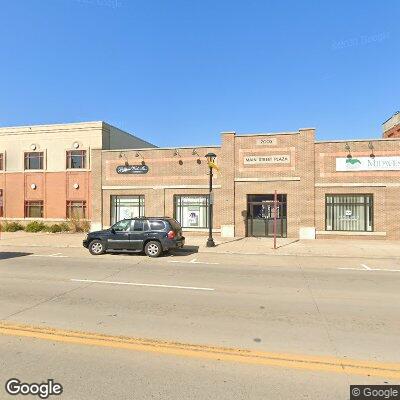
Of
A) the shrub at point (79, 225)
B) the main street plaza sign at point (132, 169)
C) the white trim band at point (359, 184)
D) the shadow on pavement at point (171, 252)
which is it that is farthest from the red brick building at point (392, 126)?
the shrub at point (79, 225)

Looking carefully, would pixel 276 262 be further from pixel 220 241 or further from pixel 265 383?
pixel 265 383

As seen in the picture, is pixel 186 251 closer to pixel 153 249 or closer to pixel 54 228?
pixel 153 249

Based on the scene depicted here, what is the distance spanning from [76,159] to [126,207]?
6823 mm

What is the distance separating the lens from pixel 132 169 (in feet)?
78.4

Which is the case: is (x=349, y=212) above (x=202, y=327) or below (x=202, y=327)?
above

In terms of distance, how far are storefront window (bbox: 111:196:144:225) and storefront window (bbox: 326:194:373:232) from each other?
Result: 12406mm

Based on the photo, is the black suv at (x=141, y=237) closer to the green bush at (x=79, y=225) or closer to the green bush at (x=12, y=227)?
the green bush at (x=79, y=225)

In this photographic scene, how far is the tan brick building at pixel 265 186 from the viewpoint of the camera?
20.1 m

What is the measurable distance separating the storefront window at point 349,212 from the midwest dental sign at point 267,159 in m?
3.43

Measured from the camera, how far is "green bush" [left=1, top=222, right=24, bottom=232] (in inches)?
1074

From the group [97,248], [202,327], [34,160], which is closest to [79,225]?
[34,160]

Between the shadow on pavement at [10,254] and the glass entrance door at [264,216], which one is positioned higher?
the glass entrance door at [264,216]

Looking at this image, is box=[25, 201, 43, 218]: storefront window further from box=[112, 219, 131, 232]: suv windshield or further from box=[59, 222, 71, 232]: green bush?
box=[112, 219, 131, 232]: suv windshield

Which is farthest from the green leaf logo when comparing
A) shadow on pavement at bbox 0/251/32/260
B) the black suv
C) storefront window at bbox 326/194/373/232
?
shadow on pavement at bbox 0/251/32/260
